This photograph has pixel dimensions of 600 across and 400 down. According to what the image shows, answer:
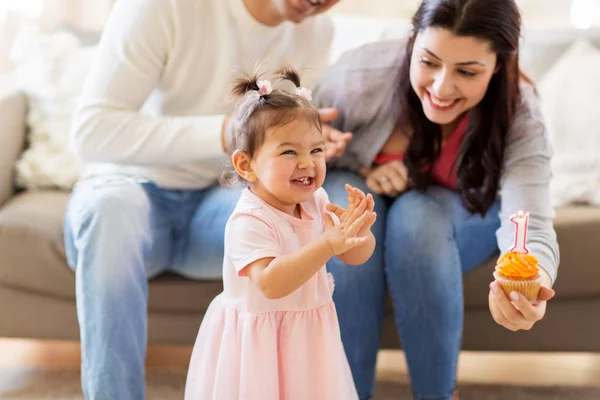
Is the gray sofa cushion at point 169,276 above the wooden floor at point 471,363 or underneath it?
above

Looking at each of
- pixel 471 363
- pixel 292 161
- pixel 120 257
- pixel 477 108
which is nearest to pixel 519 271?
pixel 292 161

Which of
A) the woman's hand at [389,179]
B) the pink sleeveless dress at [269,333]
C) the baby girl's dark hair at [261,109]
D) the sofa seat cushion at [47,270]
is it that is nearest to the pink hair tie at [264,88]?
the baby girl's dark hair at [261,109]

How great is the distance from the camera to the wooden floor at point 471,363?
1986 mm

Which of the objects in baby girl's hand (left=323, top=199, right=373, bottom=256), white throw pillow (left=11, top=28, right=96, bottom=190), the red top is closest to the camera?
baby girl's hand (left=323, top=199, right=373, bottom=256)

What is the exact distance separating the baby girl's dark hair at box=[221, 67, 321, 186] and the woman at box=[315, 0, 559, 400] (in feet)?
1.23

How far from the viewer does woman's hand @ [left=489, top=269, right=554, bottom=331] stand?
1.16 m

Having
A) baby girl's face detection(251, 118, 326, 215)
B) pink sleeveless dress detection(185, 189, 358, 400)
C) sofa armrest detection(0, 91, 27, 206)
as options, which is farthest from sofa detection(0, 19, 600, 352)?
baby girl's face detection(251, 118, 326, 215)

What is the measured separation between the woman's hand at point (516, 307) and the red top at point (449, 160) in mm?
541

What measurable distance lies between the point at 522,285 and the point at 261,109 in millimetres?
476

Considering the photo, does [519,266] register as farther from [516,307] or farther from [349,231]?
[349,231]

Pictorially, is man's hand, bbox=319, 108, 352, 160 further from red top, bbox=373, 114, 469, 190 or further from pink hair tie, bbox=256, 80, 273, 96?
pink hair tie, bbox=256, 80, 273, 96

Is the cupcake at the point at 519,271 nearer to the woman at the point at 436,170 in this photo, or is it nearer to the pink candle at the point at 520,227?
the pink candle at the point at 520,227

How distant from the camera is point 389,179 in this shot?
1.71 m

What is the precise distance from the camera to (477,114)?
5.30ft
